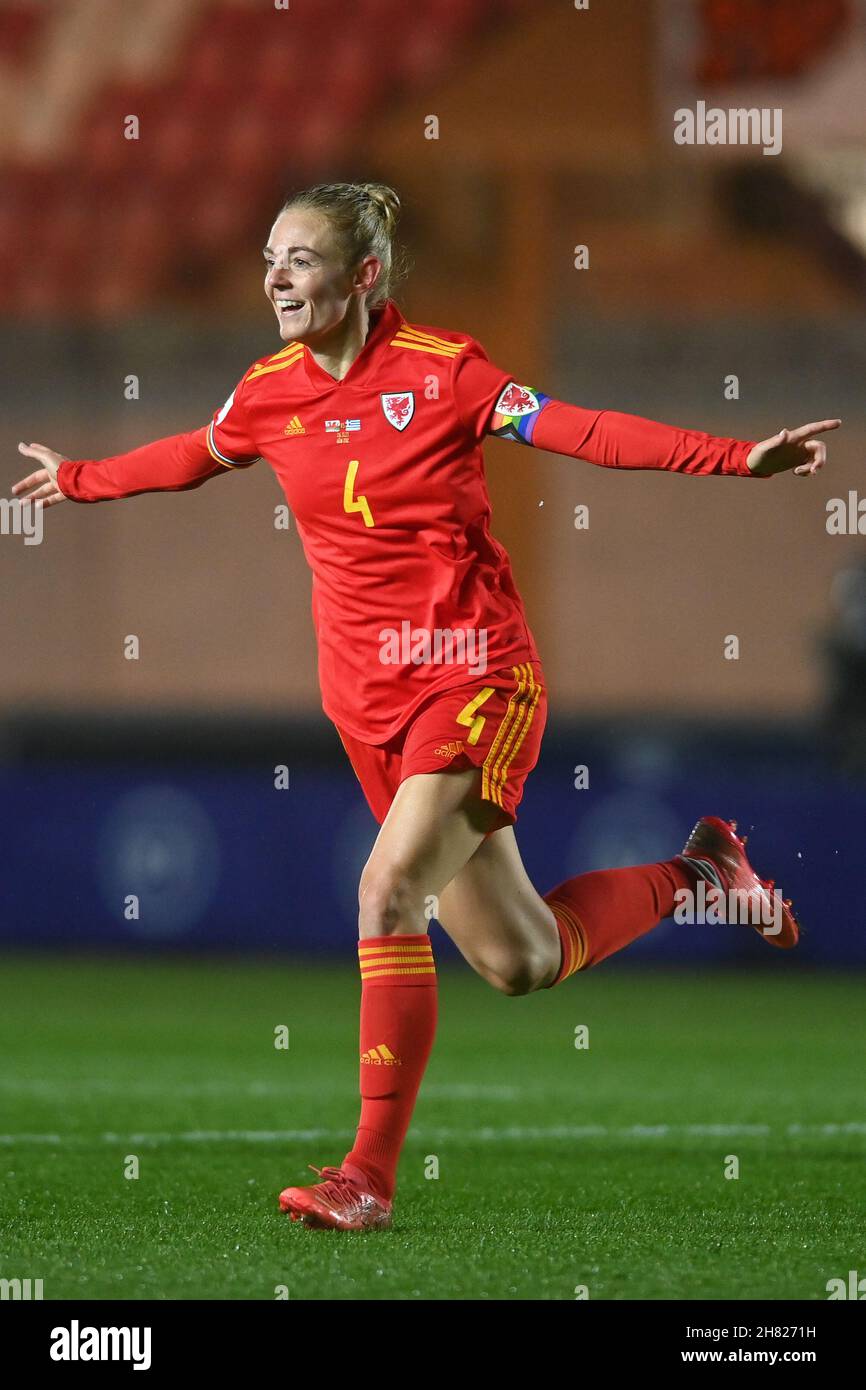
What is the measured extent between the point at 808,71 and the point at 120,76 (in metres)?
4.28

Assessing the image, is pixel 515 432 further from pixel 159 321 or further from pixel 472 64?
pixel 159 321

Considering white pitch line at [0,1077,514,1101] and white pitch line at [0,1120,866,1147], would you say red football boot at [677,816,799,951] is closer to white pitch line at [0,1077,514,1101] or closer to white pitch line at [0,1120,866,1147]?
white pitch line at [0,1120,866,1147]

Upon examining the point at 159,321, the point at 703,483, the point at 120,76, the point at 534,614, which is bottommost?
the point at 534,614

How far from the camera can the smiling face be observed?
402 centimetres

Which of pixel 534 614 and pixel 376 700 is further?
pixel 534 614

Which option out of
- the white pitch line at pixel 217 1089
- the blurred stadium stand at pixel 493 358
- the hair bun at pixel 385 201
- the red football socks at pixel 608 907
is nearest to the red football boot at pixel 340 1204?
the red football socks at pixel 608 907

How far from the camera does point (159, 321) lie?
1453 cm

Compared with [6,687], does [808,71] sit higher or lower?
higher

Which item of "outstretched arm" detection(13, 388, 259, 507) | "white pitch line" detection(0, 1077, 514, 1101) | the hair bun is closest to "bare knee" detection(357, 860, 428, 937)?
"outstretched arm" detection(13, 388, 259, 507)

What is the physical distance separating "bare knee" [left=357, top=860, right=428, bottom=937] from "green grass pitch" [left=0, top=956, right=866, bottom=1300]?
0.56 meters

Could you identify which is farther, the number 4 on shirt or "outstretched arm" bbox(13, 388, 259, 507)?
"outstretched arm" bbox(13, 388, 259, 507)

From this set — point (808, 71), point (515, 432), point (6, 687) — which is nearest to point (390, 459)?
point (515, 432)

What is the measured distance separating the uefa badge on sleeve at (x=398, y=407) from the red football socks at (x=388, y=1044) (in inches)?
38.6

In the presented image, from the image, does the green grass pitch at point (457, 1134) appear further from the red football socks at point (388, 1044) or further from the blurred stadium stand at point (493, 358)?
the blurred stadium stand at point (493, 358)
